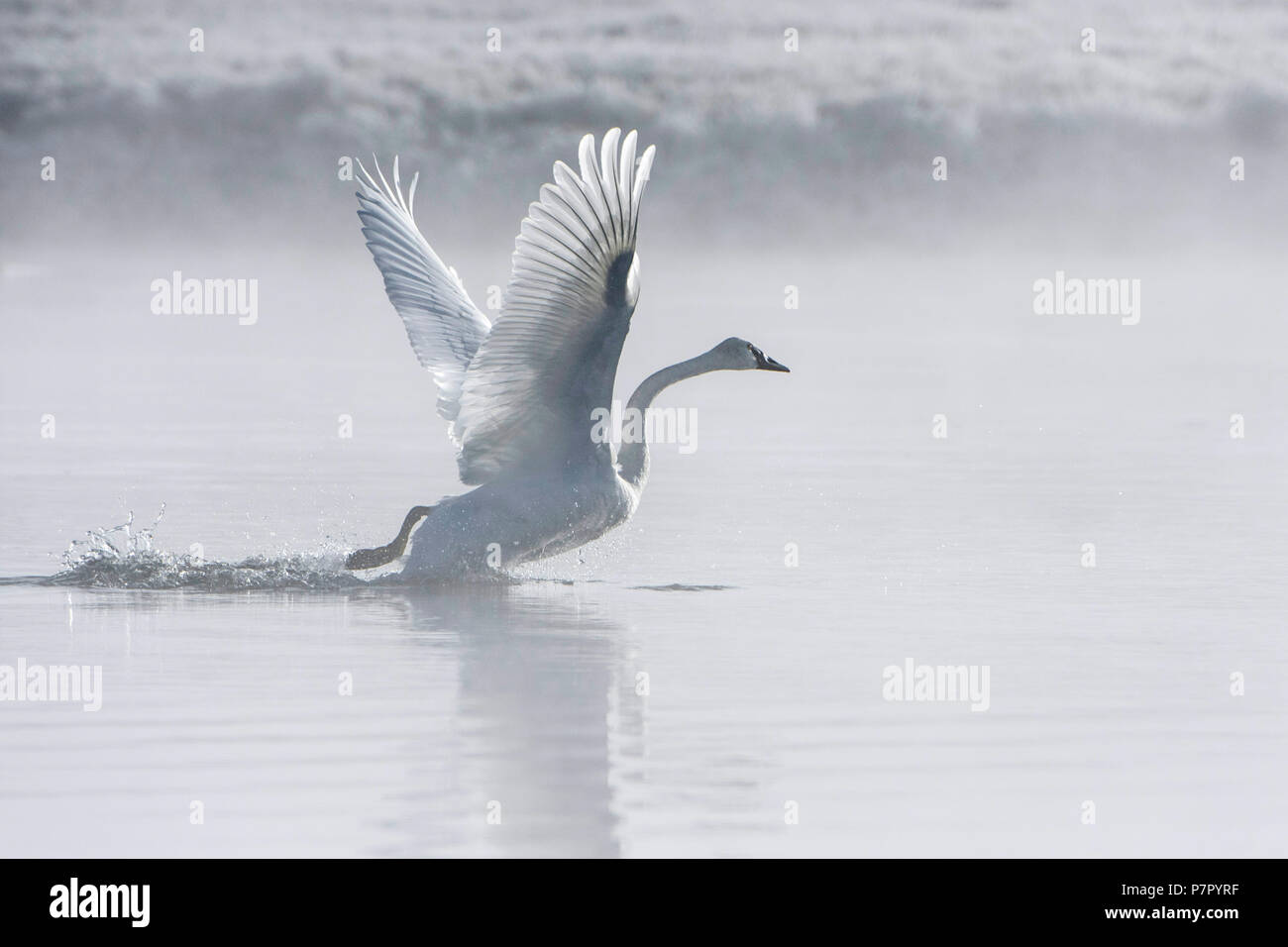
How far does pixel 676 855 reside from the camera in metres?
6.03

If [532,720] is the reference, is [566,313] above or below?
above

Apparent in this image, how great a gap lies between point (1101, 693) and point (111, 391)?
12978 millimetres

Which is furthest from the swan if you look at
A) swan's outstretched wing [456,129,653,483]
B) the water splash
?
the water splash

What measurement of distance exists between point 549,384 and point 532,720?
2783mm

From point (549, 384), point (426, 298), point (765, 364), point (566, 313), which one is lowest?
point (549, 384)

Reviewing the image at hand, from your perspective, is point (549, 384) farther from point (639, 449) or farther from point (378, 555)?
point (378, 555)

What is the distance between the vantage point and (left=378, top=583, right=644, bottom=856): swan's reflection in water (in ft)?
20.7

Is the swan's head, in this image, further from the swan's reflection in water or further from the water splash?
the water splash

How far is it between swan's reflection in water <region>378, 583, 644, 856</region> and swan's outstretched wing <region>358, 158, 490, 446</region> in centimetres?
133

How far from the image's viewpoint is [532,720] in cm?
765

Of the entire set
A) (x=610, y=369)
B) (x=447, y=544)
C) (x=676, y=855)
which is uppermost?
(x=610, y=369)

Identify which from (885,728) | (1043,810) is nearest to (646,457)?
(885,728)

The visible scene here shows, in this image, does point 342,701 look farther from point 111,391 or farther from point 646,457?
point 111,391

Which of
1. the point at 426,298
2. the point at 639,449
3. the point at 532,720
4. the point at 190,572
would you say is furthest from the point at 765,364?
the point at 532,720
